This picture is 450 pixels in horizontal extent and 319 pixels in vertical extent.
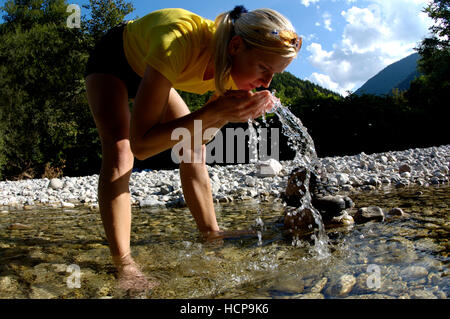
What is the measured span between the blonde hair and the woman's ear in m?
0.02

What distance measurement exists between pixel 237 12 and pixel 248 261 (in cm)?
133

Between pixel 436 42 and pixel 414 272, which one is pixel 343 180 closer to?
pixel 414 272

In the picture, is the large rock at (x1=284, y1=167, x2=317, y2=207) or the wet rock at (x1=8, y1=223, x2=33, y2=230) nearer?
the wet rock at (x1=8, y1=223, x2=33, y2=230)

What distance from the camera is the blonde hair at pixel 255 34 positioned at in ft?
5.05

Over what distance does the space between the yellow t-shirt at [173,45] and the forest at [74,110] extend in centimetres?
944

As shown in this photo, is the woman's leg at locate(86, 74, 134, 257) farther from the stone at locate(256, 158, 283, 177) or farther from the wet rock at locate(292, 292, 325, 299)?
the stone at locate(256, 158, 283, 177)

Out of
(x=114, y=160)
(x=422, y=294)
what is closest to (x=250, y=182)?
(x=114, y=160)

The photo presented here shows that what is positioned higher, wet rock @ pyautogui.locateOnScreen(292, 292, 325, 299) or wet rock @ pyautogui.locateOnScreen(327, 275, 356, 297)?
wet rock @ pyautogui.locateOnScreen(327, 275, 356, 297)

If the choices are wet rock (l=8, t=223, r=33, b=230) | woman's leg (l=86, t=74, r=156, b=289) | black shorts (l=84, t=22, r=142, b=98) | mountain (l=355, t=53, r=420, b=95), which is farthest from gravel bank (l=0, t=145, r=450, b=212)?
mountain (l=355, t=53, r=420, b=95)

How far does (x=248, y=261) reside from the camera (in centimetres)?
192

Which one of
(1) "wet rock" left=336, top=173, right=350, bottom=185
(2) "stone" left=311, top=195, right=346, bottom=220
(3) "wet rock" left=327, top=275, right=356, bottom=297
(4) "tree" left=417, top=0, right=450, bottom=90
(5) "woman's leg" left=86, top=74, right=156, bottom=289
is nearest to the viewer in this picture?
(3) "wet rock" left=327, top=275, right=356, bottom=297

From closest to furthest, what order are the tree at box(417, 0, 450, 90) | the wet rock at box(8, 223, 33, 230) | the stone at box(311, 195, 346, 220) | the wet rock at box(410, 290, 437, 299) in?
the wet rock at box(410, 290, 437, 299) < the stone at box(311, 195, 346, 220) < the wet rock at box(8, 223, 33, 230) < the tree at box(417, 0, 450, 90)

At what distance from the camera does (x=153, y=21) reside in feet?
5.52

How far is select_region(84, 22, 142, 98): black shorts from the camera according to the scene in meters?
1.91
